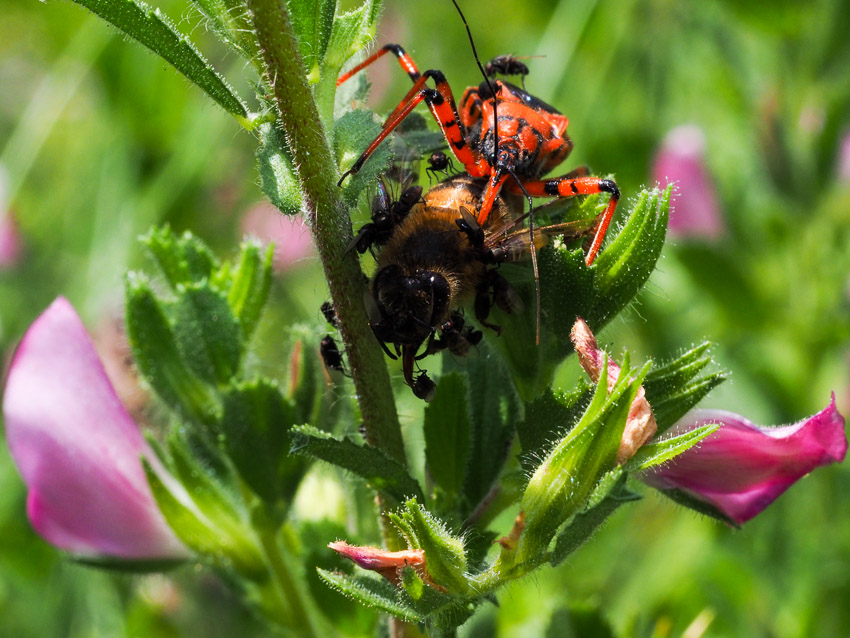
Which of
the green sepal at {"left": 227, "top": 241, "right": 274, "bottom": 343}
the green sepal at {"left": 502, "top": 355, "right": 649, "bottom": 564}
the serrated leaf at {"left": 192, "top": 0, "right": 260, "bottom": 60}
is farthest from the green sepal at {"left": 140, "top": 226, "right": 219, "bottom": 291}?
the green sepal at {"left": 502, "top": 355, "right": 649, "bottom": 564}

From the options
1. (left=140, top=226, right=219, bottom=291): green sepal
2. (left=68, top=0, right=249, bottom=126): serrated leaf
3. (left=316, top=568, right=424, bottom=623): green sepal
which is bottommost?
(left=316, top=568, right=424, bottom=623): green sepal

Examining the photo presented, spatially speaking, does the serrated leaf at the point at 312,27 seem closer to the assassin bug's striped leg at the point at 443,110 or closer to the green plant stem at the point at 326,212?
the green plant stem at the point at 326,212

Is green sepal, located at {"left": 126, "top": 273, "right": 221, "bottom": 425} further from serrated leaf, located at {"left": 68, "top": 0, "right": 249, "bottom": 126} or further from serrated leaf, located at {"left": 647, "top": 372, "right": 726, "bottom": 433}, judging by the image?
serrated leaf, located at {"left": 647, "top": 372, "right": 726, "bottom": 433}

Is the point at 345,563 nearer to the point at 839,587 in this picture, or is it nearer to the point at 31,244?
the point at 839,587

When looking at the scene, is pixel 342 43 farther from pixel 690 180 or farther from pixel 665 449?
pixel 690 180

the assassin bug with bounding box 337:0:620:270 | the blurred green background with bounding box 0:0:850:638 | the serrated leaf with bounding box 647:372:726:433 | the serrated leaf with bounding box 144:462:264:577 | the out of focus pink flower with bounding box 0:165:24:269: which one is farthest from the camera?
the out of focus pink flower with bounding box 0:165:24:269

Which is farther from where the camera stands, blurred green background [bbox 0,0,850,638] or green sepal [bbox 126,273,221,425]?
blurred green background [bbox 0,0,850,638]

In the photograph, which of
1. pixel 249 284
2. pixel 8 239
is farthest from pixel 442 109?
pixel 8 239
